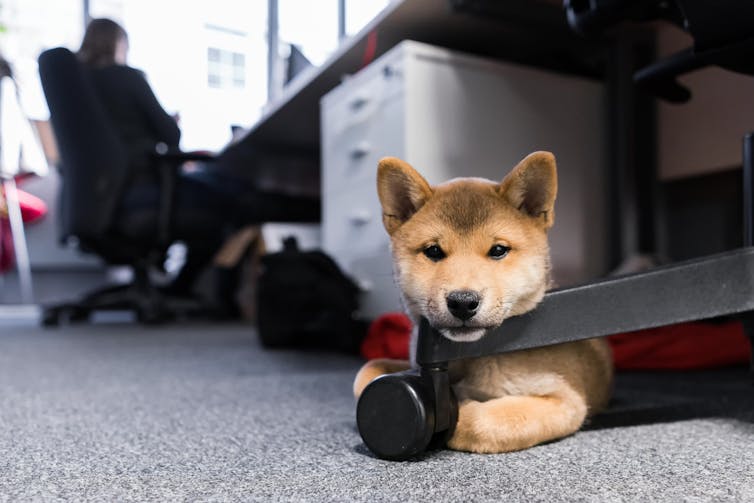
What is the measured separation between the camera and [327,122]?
1.79m

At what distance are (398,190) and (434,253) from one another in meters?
0.10

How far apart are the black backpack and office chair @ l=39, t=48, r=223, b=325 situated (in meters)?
0.90

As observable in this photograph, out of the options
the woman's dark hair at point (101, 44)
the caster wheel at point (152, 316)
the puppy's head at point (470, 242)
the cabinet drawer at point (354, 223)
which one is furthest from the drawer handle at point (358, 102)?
the woman's dark hair at point (101, 44)

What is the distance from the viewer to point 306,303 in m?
1.76

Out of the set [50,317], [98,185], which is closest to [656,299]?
[98,185]

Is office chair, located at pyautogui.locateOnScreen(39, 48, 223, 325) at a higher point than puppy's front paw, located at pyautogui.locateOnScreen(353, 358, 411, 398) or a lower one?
higher

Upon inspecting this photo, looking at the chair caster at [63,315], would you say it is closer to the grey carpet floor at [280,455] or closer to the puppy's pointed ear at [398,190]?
the grey carpet floor at [280,455]

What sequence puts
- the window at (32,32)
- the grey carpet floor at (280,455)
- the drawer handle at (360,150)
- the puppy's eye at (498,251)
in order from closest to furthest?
the grey carpet floor at (280,455), the puppy's eye at (498,251), the drawer handle at (360,150), the window at (32,32)

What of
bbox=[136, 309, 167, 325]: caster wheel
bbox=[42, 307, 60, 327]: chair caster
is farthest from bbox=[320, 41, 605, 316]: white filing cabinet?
bbox=[42, 307, 60, 327]: chair caster

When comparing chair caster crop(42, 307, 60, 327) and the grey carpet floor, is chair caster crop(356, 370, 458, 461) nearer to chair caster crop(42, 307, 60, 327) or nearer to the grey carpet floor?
the grey carpet floor

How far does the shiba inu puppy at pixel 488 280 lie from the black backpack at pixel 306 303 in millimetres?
907

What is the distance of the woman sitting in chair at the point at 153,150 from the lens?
2564 mm

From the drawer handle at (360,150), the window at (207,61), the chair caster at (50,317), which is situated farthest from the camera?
the window at (207,61)

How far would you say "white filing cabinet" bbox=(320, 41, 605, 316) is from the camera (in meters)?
1.43
